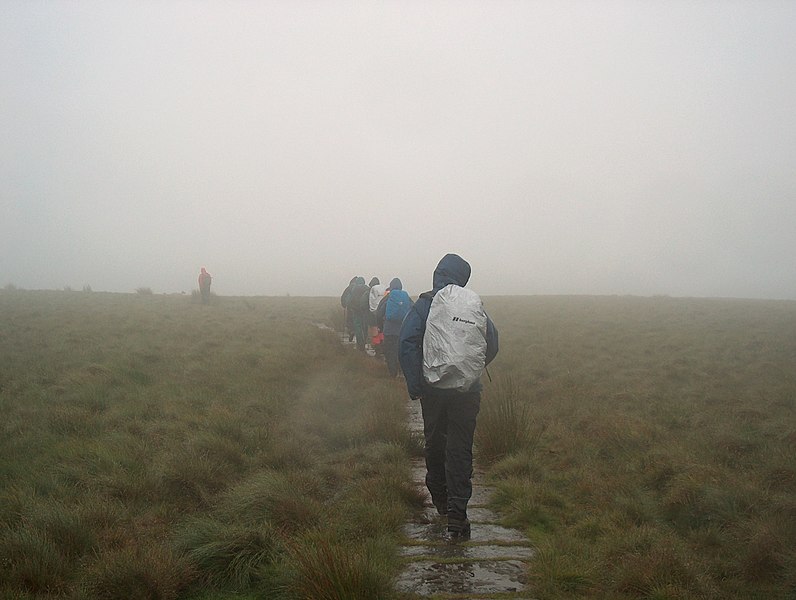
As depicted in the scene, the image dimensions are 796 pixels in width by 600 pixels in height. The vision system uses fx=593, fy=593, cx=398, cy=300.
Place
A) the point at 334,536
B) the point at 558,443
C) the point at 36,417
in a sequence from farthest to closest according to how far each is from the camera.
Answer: the point at 558,443 < the point at 36,417 < the point at 334,536

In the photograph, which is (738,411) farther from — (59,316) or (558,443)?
(59,316)

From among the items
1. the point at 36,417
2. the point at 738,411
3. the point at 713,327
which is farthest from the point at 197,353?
the point at 713,327

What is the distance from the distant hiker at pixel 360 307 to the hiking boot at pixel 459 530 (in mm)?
11037

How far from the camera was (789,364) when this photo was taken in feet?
42.0

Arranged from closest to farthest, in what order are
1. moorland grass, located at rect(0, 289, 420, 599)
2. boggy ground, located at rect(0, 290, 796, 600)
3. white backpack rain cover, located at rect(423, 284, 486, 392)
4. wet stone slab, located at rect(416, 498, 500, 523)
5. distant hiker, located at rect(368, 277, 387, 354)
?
1. moorland grass, located at rect(0, 289, 420, 599)
2. boggy ground, located at rect(0, 290, 796, 600)
3. white backpack rain cover, located at rect(423, 284, 486, 392)
4. wet stone slab, located at rect(416, 498, 500, 523)
5. distant hiker, located at rect(368, 277, 387, 354)

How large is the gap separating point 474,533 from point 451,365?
63.0 inches

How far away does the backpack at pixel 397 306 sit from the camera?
11797mm

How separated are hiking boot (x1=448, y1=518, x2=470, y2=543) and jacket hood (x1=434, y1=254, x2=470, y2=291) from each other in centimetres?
207

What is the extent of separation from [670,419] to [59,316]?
1919 centimetres

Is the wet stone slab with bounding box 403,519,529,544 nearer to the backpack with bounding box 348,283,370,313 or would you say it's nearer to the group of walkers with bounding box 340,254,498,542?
the group of walkers with bounding box 340,254,498,542

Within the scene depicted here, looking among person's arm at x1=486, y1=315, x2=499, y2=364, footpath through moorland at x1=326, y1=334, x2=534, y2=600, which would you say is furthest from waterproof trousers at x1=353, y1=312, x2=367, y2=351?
person's arm at x1=486, y1=315, x2=499, y2=364

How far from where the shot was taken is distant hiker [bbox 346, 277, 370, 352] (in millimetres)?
16266

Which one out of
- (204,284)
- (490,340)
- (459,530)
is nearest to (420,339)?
(490,340)

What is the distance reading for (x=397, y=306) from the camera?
11.8m
